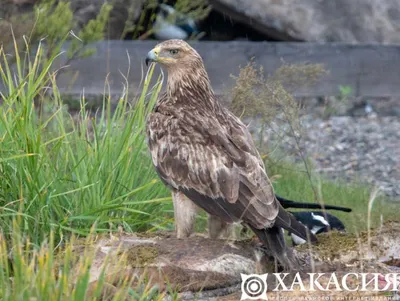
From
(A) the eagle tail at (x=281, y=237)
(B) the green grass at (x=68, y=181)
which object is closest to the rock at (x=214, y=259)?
(A) the eagle tail at (x=281, y=237)

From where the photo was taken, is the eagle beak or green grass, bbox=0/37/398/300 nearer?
green grass, bbox=0/37/398/300

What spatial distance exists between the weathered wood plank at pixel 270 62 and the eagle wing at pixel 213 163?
224 inches

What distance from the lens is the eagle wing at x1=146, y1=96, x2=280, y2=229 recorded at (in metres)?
5.80

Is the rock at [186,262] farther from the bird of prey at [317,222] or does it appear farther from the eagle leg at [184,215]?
the bird of prey at [317,222]

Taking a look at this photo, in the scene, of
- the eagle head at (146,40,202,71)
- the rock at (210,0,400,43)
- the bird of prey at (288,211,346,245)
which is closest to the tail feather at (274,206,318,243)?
the bird of prey at (288,211,346,245)

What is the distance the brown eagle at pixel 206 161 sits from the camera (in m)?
5.72

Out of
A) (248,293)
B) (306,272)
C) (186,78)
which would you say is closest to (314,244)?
(306,272)

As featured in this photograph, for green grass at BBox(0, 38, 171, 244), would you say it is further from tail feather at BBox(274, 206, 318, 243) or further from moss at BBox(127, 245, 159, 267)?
tail feather at BBox(274, 206, 318, 243)

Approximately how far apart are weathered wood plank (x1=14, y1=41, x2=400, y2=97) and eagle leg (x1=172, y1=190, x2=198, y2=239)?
591cm

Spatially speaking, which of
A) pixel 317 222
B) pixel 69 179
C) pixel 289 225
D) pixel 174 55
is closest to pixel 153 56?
pixel 174 55

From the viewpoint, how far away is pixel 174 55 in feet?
22.4

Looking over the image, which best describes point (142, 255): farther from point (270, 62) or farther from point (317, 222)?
point (270, 62)

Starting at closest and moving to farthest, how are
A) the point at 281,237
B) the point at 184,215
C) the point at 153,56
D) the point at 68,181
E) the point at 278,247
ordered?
the point at 278,247 → the point at 281,237 → the point at 184,215 → the point at 68,181 → the point at 153,56

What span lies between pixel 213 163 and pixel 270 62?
6677mm
